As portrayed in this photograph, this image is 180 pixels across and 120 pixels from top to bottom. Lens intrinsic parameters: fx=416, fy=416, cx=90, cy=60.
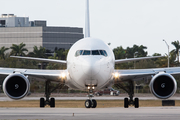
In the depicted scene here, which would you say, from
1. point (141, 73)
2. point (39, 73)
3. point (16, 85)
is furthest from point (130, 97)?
point (16, 85)

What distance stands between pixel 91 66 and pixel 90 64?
117 millimetres

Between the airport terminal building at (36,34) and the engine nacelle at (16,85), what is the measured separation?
12058 centimetres

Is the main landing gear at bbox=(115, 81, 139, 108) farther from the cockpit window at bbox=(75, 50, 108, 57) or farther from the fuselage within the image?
the cockpit window at bbox=(75, 50, 108, 57)

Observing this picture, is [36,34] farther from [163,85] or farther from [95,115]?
[95,115]

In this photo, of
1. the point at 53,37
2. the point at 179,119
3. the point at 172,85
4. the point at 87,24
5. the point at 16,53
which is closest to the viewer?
the point at 179,119

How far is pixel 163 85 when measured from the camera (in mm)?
23312

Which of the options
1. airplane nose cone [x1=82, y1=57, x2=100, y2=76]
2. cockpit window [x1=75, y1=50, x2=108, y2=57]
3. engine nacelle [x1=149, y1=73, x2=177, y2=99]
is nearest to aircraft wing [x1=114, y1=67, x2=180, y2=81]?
Answer: engine nacelle [x1=149, y1=73, x2=177, y2=99]

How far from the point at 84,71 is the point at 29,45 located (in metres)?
128

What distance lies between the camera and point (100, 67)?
21.5 metres

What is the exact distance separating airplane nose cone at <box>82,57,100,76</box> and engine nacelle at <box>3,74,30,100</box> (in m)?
3.86

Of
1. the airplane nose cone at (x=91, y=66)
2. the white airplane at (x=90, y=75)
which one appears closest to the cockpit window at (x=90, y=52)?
the white airplane at (x=90, y=75)

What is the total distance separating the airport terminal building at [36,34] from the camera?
146 m

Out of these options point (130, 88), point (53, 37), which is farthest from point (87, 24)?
point (53, 37)

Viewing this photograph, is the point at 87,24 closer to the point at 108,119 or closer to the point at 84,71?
the point at 84,71
